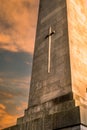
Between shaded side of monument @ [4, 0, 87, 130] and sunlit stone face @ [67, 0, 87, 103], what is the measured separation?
26 centimetres

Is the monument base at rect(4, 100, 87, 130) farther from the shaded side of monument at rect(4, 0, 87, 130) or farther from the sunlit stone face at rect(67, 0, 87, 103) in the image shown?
the sunlit stone face at rect(67, 0, 87, 103)

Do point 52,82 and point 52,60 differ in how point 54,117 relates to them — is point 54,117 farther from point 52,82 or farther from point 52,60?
point 52,60

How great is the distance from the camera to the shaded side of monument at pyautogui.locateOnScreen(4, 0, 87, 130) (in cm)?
752

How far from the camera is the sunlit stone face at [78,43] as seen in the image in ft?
29.7

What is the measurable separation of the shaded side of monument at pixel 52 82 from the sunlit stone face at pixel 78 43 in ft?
0.86

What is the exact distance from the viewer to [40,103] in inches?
376

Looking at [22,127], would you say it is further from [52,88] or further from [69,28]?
[69,28]

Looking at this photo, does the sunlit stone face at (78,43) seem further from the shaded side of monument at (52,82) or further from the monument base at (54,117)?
the monument base at (54,117)

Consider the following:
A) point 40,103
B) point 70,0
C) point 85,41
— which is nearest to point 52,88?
point 40,103

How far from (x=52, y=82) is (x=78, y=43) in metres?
2.46

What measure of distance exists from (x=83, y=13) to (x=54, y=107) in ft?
20.8

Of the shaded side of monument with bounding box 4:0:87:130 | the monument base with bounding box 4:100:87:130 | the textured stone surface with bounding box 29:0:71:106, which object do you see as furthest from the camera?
the textured stone surface with bounding box 29:0:71:106

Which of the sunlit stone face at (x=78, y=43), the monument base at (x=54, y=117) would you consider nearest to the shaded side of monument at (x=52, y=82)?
the monument base at (x=54, y=117)

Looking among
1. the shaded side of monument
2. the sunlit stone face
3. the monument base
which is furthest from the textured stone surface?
the monument base
